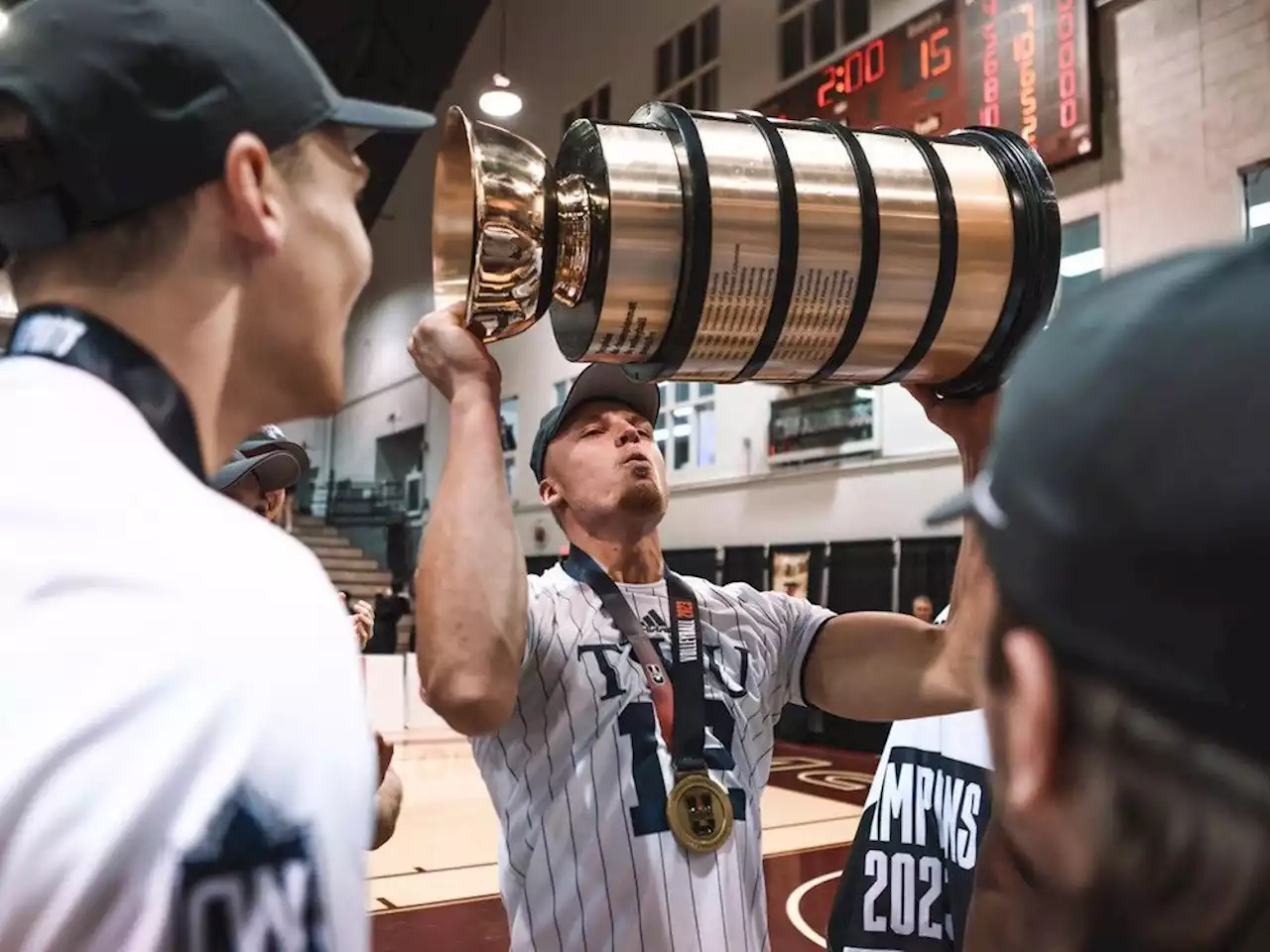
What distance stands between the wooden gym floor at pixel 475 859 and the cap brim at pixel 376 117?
2144 mm

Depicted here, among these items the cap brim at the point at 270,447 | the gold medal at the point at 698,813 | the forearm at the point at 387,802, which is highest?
the cap brim at the point at 270,447

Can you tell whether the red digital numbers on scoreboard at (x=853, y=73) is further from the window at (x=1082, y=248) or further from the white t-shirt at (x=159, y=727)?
the white t-shirt at (x=159, y=727)

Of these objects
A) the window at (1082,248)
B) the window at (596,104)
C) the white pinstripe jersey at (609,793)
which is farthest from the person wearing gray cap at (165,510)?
the window at (596,104)

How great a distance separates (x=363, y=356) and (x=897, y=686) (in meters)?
20.2

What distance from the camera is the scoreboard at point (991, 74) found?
763 cm

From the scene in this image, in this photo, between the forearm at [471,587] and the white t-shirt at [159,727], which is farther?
the forearm at [471,587]

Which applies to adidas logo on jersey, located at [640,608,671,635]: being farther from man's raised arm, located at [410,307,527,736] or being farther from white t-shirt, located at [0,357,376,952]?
white t-shirt, located at [0,357,376,952]

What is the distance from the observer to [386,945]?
4016mm

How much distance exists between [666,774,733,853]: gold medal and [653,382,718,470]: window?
10152mm

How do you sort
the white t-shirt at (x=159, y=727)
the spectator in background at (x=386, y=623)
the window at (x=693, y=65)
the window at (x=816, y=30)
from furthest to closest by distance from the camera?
the spectator in background at (x=386, y=623), the window at (x=693, y=65), the window at (x=816, y=30), the white t-shirt at (x=159, y=727)

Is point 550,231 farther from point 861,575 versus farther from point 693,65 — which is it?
point 693,65

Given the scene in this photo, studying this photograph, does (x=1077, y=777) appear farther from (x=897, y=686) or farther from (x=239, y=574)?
(x=897, y=686)

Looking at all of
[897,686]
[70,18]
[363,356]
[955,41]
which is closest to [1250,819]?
[70,18]

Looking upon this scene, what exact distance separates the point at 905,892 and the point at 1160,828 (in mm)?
1495
